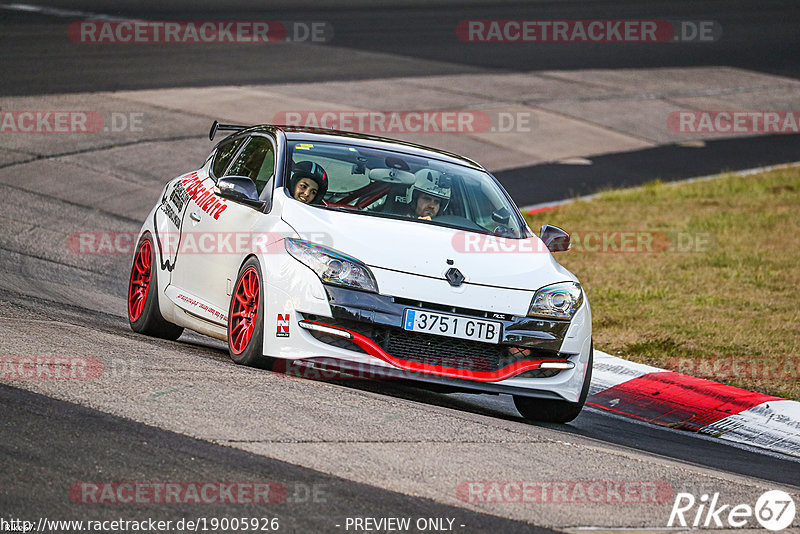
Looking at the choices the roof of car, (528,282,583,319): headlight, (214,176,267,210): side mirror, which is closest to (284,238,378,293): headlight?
(214,176,267,210): side mirror

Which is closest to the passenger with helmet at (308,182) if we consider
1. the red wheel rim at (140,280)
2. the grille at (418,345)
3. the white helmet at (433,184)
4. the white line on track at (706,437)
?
the white helmet at (433,184)

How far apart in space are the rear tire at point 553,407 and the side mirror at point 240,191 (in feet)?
6.96

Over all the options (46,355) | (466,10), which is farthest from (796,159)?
(46,355)

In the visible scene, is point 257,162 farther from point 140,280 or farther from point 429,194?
point 140,280

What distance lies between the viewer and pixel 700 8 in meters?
38.8

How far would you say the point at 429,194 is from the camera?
8406 mm

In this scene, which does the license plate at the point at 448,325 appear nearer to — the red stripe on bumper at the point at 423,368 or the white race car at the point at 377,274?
the white race car at the point at 377,274

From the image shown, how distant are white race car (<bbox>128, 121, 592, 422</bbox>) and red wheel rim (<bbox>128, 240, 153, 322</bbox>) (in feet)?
0.88

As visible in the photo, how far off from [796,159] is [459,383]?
16.4 m

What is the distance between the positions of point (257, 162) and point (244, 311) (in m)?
1.53

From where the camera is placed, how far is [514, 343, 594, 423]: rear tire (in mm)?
7812

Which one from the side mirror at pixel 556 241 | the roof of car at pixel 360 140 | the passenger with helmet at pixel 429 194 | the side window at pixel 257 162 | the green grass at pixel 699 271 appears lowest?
the green grass at pixel 699 271

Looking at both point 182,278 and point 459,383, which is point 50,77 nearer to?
point 182,278

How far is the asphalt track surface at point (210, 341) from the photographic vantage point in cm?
525
